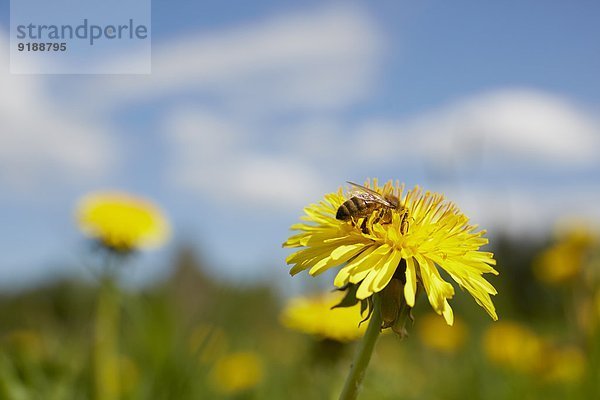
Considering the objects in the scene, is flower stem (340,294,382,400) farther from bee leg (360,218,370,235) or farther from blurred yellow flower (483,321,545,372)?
blurred yellow flower (483,321,545,372)

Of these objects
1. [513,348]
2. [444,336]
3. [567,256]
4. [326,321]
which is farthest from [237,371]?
[444,336]

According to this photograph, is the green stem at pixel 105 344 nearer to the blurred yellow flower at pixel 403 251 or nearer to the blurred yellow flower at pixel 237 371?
the blurred yellow flower at pixel 237 371

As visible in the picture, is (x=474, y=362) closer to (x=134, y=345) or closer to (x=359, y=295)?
(x=134, y=345)

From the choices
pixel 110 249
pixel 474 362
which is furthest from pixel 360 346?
pixel 474 362

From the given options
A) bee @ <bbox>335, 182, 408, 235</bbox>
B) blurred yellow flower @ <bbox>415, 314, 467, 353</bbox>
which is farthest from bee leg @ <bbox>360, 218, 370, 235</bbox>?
blurred yellow flower @ <bbox>415, 314, 467, 353</bbox>

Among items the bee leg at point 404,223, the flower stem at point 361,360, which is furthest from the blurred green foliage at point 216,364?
the flower stem at point 361,360

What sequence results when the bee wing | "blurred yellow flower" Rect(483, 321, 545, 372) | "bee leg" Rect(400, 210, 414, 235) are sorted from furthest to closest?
"blurred yellow flower" Rect(483, 321, 545, 372) < the bee wing < "bee leg" Rect(400, 210, 414, 235)

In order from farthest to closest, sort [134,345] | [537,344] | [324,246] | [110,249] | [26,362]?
[537,344] → [134,345] → [110,249] → [26,362] → [324,246]
